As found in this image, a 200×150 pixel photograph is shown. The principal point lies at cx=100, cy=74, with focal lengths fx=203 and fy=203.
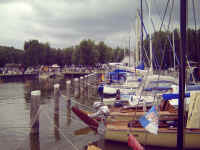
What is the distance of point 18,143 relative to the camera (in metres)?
10.3

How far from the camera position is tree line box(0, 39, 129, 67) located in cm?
6875

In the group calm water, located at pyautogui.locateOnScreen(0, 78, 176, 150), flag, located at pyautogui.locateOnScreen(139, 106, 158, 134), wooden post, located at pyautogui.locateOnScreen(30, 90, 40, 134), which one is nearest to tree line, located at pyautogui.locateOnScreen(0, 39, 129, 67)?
calm water, located at pyautogui.locateOnScreen(0, 78, 176, 150)

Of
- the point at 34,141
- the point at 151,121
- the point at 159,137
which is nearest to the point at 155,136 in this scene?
the point at 159,137

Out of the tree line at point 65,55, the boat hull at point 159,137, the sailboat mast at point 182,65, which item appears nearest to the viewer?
the sailboat mast at point 182,65

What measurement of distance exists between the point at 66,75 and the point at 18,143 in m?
53.8

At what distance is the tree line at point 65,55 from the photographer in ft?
226

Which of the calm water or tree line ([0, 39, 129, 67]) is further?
tree line ([0, 39, 129, 67])

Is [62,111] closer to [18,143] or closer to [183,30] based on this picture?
[18,143]

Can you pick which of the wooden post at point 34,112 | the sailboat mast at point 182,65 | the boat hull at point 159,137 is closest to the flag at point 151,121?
the sailboat mast at point 182,65

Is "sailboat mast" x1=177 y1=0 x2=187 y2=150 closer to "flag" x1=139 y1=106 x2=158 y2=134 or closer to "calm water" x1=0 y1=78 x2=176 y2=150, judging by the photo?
"flag" x1=139 y1=106 x2=158 y2=134

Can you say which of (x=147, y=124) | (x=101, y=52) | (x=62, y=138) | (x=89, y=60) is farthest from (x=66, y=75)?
(x=147, y=124)

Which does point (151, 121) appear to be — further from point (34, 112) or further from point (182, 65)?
point (34, 112)

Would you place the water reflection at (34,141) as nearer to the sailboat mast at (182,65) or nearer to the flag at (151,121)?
the flag at (151,121)

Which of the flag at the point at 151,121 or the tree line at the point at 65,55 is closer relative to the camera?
the flag at the point at 151,121
